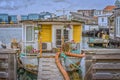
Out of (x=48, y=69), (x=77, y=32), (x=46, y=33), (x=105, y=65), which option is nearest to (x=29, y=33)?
(x=46, y=33)

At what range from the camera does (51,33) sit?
17.9 metres

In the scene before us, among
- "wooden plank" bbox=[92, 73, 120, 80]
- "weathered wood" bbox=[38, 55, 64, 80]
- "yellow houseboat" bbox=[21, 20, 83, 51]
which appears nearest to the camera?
"wooden plank" bbox=[92, 73, 120, 80]

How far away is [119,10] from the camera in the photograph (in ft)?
86.5

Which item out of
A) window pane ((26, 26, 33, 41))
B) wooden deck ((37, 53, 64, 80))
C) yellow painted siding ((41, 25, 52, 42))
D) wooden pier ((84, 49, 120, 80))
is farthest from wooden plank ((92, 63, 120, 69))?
yellow painted siding ((41, 25, 52, 42))

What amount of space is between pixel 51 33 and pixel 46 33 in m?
0.46

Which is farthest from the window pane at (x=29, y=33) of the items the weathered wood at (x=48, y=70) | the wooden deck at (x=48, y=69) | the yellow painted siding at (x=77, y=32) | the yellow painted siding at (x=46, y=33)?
the weathered wood at (x=48, y=70)

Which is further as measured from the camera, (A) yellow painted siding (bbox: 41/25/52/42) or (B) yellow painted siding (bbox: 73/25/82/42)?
(A) yellow painted siding (bbox: 41/25/52/42)

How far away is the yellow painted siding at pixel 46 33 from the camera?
1792cm

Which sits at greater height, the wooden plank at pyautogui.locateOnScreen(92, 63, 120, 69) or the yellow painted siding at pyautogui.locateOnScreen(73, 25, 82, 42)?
the yellow painted siding at pyautogui.locateOnScreen(73, 25, 82, 42)

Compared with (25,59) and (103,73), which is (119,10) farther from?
(103,73)

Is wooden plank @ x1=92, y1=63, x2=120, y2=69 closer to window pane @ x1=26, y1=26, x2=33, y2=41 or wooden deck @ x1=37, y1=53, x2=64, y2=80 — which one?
wooden deck @ x1=37, y1=53, x2=64, y2=80

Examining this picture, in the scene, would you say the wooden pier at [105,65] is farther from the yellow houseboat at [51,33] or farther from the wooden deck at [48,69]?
the yellow houseboat at [51,33]

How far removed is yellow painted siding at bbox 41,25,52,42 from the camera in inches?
706

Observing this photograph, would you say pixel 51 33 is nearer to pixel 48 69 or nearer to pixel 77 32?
pixel 77 32
